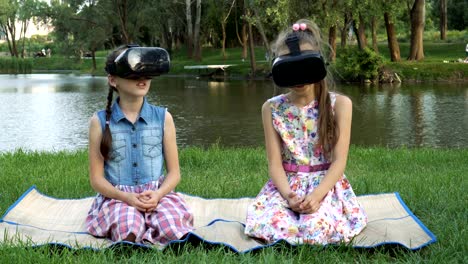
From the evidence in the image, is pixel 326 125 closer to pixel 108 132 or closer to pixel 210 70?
pixel 108 132

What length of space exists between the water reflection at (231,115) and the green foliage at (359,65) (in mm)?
963

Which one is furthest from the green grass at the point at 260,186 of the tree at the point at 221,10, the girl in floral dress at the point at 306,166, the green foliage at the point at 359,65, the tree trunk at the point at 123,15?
the tree trunk at the point at 123,15

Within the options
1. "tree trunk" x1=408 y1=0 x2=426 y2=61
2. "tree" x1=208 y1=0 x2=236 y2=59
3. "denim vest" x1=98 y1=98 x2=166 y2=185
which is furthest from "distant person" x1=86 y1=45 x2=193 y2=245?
"tree" x1=208 y1=0 x2=236 y2=59

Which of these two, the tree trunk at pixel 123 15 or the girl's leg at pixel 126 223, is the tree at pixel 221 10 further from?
the girl's leg at pixel 126 223

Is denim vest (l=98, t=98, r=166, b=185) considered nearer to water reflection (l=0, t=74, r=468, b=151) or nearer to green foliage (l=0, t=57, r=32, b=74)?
water reflection (l=0, t=74, r=468, b=151)

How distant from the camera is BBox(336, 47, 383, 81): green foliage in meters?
23.8

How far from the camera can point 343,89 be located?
22703 mm

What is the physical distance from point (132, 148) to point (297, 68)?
114 centimetres

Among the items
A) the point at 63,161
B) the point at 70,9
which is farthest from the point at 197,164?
the point at 70,9

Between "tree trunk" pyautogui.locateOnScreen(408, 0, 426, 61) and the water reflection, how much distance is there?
502cm

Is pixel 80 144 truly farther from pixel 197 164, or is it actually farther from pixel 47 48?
pixel 47 48

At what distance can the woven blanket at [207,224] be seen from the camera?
3539 millimetres

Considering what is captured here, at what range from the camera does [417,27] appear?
89.8 ft

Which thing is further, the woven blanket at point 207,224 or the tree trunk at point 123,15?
the tree trunk at point 123,15
